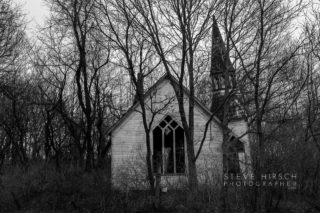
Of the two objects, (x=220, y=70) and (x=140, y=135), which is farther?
(x=140, y=135)

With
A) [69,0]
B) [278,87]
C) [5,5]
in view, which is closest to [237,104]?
[278,87]

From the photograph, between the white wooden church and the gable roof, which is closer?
the white wooden church

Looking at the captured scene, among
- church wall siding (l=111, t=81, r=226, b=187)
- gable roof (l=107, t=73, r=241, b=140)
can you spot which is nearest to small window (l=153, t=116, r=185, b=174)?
church wall siding (l=111, t=81, r=226, b=187)

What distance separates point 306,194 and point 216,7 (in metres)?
8.55

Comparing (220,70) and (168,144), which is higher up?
(220,70)

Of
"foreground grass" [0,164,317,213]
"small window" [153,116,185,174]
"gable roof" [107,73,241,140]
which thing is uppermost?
"gable roof" [107,73,241,140]

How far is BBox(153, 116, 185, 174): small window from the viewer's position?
64.5 ft

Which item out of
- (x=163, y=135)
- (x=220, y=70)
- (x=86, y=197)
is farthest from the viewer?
(x=163, y=135)

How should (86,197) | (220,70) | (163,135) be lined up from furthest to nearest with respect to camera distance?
(163,135), (220,70), (86,197)

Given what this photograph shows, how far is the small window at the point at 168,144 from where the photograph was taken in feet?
64.5

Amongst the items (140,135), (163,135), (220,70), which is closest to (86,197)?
(140,135)

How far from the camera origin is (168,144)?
2009 centimetres

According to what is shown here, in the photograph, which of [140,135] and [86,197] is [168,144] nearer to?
[140,135]

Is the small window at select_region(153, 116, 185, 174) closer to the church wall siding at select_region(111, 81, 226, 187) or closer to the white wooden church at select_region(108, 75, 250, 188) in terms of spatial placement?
the white wooden church at select_region(108, 75, 250, 188)
